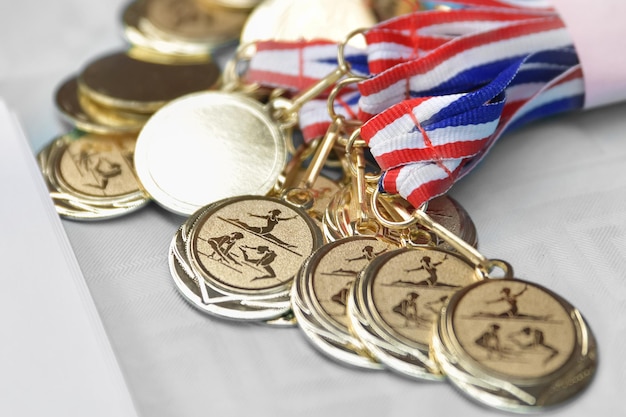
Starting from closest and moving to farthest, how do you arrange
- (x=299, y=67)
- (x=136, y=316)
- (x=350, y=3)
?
(x=136, y=316)
(x=299, y=67)
(x=350, y=3)

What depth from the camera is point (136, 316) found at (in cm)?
98

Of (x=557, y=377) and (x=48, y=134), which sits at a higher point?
(x=48, y=134)

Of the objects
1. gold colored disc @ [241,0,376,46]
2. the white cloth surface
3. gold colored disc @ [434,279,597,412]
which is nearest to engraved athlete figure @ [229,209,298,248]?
the white cloth surface

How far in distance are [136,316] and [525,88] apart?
2.13 ft

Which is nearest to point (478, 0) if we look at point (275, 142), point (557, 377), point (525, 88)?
point (525, 88)

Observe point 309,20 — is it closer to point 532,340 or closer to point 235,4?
point 235,4

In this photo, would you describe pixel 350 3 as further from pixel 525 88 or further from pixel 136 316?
pixel 136 316

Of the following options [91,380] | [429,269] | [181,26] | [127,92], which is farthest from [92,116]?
[429,269]

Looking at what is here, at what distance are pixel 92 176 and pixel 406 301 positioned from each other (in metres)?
0.52

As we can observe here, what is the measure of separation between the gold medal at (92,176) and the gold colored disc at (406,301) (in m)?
0.37

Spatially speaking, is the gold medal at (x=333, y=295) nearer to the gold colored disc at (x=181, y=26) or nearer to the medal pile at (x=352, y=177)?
the medal pile at (x=352, y=177)

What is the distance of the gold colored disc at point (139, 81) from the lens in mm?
1287

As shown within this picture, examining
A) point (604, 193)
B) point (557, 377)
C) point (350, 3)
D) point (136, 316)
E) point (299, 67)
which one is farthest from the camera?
point (350, 3)

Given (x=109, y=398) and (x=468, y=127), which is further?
(x=468, y=127)
